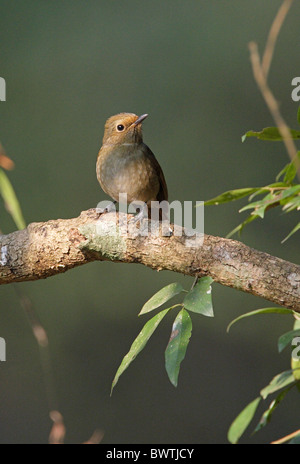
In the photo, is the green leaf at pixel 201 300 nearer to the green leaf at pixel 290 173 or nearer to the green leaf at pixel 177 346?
the green leaf at pixel 177 346

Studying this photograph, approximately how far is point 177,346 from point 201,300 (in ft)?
0.60

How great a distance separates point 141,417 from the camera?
16.7 feet

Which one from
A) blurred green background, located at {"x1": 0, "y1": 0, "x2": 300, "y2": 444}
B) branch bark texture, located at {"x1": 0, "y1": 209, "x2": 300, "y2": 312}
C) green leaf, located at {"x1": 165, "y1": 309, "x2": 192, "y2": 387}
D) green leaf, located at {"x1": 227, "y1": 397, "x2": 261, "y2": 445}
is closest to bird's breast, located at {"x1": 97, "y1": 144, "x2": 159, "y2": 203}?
branch bark texture, located at {"x1": 0, "y1": 209, "x2": 300, "y2": 312}

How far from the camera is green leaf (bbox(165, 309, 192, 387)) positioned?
58.1 inches

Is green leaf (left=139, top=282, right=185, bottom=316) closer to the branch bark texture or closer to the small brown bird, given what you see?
the branch bark texture

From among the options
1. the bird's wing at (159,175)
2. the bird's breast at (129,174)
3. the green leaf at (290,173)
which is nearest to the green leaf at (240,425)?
the green leaf at (290,173)

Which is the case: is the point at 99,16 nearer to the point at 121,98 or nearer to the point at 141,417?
the point at 121,98

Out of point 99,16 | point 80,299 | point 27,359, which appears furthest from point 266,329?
point 99,16

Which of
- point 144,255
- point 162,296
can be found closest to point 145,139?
point 144,255

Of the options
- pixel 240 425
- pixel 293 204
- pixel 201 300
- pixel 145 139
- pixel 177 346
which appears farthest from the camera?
pixel 145 139

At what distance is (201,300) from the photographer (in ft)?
5.48

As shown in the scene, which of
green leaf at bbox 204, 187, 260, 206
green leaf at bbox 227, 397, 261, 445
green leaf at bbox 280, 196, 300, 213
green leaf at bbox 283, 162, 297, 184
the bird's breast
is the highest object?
the bird's breast

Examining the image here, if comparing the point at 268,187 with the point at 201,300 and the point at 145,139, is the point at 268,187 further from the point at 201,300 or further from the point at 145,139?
the point at 145,139

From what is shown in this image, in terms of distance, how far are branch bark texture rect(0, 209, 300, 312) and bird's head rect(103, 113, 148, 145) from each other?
1.05 meters
